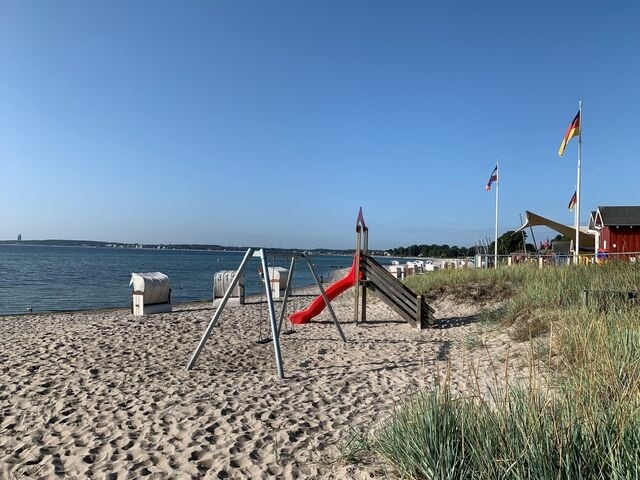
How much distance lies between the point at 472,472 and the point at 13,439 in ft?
13.6

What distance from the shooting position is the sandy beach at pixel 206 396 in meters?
4.14

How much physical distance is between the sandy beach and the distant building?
19199 millimetres

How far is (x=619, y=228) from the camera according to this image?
84.9 feet

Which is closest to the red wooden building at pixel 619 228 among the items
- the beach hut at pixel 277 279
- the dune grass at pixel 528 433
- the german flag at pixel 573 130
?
the german flag at pixel 573 130

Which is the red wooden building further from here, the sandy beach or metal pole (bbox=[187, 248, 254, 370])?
metal pole (bbox=[187, 248, 254, 370])

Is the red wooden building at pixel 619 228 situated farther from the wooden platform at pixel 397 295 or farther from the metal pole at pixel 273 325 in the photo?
the metal pole at pixel 273 325

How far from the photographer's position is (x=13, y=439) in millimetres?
4648

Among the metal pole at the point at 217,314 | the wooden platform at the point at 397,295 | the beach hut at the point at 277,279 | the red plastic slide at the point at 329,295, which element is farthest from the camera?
the beach hut at the point at 277,279

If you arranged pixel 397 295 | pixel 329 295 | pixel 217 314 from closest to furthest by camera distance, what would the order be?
pixel 217 314
pixel 397 295
pixel 329 295

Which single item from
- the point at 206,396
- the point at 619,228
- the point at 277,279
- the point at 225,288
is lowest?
the point at 206,396

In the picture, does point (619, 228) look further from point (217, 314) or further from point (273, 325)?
point (217, 314)

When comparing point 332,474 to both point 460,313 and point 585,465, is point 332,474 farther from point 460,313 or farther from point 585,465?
point 460,313

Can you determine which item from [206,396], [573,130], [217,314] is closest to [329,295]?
[217,314]

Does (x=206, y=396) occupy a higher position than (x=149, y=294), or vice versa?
(x=149, y=294)
